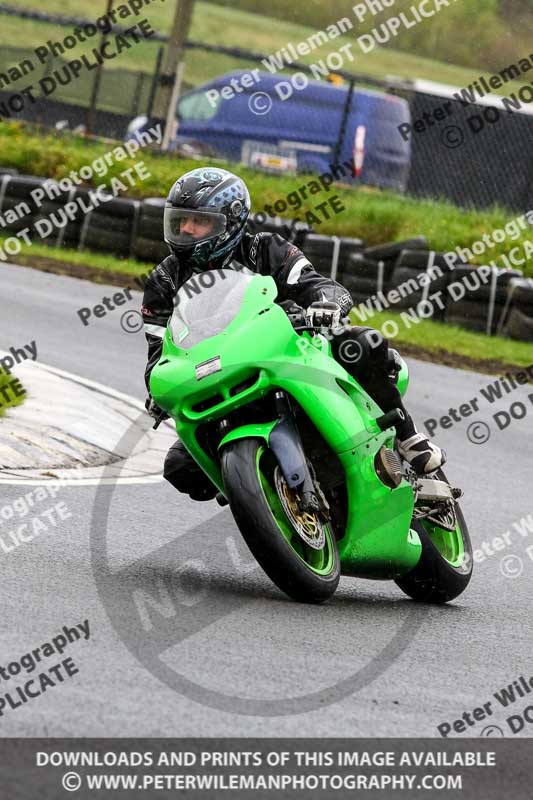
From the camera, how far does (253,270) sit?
6.56 metres

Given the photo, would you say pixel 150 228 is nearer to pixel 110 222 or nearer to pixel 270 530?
pixel 110 222

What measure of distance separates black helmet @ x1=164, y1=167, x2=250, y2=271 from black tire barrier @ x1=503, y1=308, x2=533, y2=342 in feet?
37.6

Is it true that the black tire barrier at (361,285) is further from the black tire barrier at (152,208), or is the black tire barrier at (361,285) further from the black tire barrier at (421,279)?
the black tire barrier at (152,208)

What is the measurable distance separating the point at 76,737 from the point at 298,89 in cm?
2394

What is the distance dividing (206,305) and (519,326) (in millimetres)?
11922

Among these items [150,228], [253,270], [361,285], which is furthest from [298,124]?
[253,270]

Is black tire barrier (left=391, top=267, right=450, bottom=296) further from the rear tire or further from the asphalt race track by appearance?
the rear tire

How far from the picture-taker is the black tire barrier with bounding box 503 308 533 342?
17391 mm

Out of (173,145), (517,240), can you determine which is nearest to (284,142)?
(173,145)

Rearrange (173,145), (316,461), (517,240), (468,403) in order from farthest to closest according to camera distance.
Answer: (173,145)
(517,240)
(468,403)
(316,461)

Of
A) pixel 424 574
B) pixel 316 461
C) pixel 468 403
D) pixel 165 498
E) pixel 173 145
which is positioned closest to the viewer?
pixel 316 461

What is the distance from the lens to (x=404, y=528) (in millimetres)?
6273

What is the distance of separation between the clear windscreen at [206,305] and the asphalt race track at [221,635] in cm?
101
